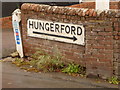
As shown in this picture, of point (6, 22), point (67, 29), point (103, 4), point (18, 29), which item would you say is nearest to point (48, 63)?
point (67, 29)

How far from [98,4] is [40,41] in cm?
521

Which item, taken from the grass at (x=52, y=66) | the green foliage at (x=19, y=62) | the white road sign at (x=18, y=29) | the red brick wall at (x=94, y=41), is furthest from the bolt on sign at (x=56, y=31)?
the green foliage at (x=19, y=62)

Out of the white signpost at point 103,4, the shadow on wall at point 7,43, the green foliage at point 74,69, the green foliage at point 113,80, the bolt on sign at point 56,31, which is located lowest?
the green foliage at point 113,80

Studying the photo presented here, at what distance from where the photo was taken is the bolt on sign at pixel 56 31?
24.1ft

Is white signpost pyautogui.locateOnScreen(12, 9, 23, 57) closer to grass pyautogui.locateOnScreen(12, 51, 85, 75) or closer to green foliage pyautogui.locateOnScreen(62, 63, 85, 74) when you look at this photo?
grass pyautogui.locateOnScreen(12, 51, 85, 75)

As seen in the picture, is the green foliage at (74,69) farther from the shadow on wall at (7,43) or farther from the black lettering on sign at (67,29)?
the shadow on wall at (7,43)

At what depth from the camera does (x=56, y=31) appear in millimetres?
7781

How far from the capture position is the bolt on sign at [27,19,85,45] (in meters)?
7.33

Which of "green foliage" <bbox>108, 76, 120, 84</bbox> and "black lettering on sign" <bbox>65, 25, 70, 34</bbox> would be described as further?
"black lettering on sign" <bbox>65, 25, 70, 34</bbox>

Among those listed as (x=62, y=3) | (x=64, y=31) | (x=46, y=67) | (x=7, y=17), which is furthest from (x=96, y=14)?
(x=62, y=3)

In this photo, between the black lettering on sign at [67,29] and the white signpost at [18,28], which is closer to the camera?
the black lettering on sign at [67,29]

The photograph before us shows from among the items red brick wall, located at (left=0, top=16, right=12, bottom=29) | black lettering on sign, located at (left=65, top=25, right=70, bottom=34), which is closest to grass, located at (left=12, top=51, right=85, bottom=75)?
black lettering on sign, located at (left=65, top=25, right=70, bottom=34)

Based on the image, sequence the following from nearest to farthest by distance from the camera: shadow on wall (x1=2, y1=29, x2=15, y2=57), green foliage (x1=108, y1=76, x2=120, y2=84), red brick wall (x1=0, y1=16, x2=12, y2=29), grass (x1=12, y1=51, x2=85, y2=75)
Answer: green foliage (x1=108, y1=76, x2=120, y2=84)
grass (x1=12, y1=51, x2=85, y2=75)
shadow on wall (x1=2, y1=29, x2=15, y2=57)
red brick wall (x1=0, y1=16, x2=12, y2=29)

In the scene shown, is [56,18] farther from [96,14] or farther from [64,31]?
[96,14]
